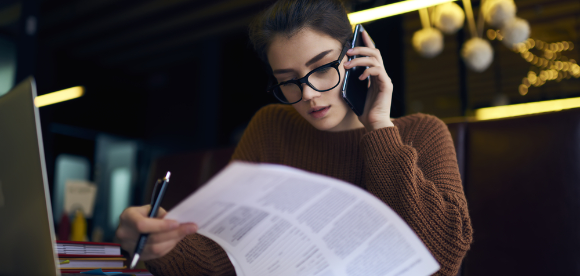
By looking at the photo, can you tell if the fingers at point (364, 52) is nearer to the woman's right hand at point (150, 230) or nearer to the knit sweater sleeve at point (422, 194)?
the knit sweater sleeve at point (422, 194)

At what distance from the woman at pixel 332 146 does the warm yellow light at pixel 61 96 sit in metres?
3.99

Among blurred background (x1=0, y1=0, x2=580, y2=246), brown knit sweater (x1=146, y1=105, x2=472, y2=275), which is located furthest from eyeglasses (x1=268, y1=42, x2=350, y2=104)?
blurred background (x1=0, y1=0, x2=580, y2=246)

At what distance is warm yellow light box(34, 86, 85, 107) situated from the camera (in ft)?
14.5

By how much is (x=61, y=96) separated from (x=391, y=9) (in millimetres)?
4134

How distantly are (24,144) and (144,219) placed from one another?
0.17 meters

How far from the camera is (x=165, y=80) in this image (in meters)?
5.86

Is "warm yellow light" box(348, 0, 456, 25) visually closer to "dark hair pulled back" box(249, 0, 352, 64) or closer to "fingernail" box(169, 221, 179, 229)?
"dark hair pulled back" box(249, 0, 352, 64)

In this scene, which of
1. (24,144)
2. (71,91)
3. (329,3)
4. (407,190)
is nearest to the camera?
(24,144)

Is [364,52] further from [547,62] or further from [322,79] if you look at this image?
[547,62]

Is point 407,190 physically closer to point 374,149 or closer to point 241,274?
point 374,149

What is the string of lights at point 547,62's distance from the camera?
4.47 m

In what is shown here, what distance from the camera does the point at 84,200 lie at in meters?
2.40

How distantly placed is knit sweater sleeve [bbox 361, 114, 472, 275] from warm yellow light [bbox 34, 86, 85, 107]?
4.45 meters

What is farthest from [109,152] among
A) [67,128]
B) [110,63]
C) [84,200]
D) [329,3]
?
[329,3]
